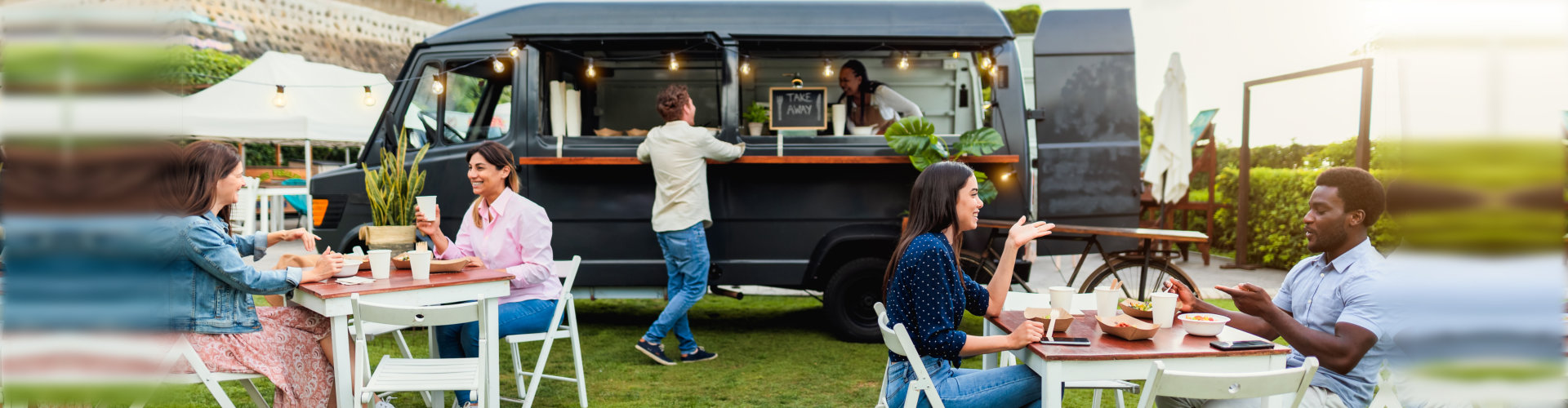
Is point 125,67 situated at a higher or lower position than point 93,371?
higher

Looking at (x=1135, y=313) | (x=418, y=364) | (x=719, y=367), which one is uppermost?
(x=1135, y=313)

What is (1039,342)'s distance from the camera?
237 cm

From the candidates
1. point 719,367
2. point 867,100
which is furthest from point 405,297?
point 867,100

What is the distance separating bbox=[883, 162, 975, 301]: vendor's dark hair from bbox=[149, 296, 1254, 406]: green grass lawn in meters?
1.71

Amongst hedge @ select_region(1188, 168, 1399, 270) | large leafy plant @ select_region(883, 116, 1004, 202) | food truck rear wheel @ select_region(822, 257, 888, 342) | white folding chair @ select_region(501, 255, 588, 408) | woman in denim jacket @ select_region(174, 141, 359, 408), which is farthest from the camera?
hedge @ select_region(1188, 168, 1399, 270)

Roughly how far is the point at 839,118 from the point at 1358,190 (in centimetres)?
345

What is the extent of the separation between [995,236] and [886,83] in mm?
1502

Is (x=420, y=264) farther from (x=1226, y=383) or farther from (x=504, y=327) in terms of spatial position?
(x=1226, y=383)

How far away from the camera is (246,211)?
33.0 ft

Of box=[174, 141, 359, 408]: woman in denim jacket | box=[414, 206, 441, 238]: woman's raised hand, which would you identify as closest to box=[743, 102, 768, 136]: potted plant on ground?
box=[414, 206, 441, 238]: woman's raised hand

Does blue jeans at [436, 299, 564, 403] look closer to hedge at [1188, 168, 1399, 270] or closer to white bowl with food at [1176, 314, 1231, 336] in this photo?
white bowl with food at [1176, 314, 1231, 336]

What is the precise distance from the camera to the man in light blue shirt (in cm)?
242

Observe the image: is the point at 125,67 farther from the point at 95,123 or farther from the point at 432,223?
the point at 432,223

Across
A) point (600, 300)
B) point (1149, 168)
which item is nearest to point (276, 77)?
point (600, 300)
